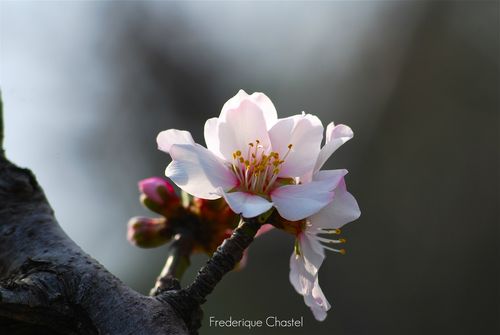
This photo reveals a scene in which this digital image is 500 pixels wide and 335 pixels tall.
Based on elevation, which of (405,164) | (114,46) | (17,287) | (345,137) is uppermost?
Result: (345,137)

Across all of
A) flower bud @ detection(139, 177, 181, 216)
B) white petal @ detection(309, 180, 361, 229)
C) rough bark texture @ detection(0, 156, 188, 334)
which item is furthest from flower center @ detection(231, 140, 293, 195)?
flower bud @ detection(139, 177, 181, 216)

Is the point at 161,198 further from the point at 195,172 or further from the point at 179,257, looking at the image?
the point at 195,172

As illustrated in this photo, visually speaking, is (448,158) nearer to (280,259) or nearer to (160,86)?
(280,259)

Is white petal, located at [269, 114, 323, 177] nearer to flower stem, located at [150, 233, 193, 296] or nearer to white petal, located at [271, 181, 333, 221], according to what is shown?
white petal, located at [271, 181, 333, 221]

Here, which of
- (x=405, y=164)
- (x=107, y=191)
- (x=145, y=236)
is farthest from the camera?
(x=405, y=164)

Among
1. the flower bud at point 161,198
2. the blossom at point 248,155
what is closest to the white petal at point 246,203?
the blossom at point 248,155

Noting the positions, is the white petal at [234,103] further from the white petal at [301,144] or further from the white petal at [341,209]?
the white petal at [341,209]

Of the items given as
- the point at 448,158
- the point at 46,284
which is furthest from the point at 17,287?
the point at 448,158
